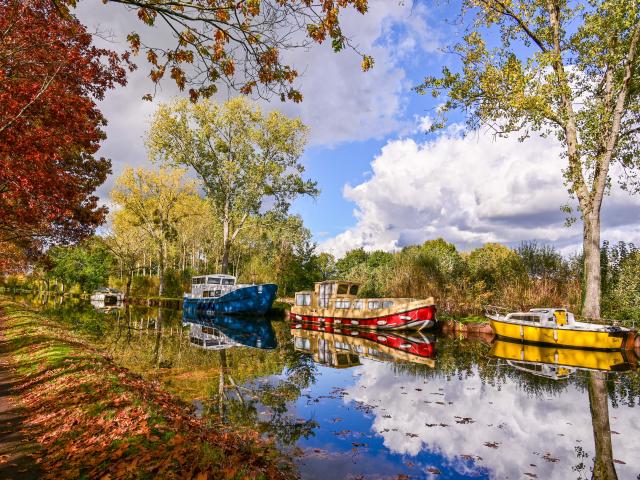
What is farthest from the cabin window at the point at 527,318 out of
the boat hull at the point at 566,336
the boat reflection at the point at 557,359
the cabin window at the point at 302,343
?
the cabin window at the point at 302,343

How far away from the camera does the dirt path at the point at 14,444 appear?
17.6 ft

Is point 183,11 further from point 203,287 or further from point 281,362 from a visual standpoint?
point 203,287

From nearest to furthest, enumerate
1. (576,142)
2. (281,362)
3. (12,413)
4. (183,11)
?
(183,11), (12,413), (281,362), (576,142)

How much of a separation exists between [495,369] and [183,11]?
14673 millimetres

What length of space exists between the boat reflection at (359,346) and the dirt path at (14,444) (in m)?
10.1

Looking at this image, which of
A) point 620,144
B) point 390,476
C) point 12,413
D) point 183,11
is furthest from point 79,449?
point 620,144

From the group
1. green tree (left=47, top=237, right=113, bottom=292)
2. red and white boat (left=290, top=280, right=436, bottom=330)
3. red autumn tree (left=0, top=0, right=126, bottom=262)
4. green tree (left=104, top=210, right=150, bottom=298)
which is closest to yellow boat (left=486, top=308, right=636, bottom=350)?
red and white boat (left=290, top=280, right=436, bottom=330)

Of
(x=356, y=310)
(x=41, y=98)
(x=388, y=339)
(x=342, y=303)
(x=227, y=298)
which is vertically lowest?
(x=388, y=339)

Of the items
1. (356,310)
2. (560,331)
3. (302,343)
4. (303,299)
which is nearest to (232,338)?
(302,343)

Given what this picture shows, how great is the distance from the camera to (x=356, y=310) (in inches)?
1119

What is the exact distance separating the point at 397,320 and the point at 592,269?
11118 millimetres

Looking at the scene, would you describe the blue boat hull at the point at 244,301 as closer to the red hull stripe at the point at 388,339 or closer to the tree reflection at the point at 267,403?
the red hull stripe at the point at 388,339

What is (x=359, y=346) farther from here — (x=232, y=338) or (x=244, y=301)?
(x=244, y=301)

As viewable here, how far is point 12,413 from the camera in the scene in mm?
7566
